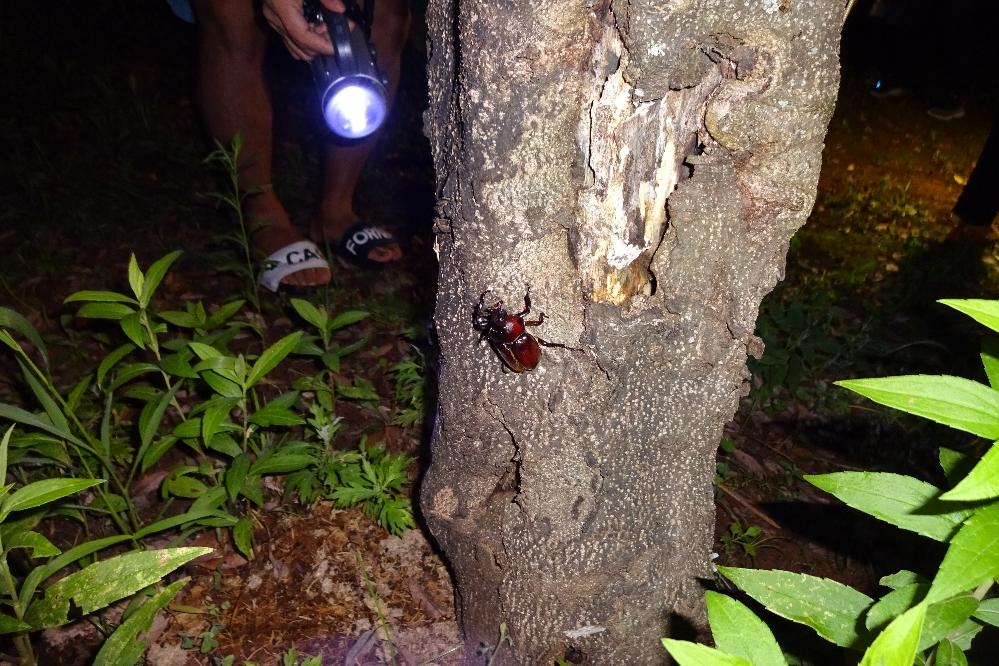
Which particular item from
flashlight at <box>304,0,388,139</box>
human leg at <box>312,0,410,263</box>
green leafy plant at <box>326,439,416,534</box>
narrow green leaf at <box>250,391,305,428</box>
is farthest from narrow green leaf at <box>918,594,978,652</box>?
human leg at <box>312,0,410,263</box>

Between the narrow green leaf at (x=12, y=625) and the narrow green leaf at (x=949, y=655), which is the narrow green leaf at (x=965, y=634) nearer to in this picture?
the narrow green leaf at (x=949, y=655)

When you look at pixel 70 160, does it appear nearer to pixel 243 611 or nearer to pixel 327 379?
pixel 327 379

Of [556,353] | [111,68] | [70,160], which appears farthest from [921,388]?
[111,68]

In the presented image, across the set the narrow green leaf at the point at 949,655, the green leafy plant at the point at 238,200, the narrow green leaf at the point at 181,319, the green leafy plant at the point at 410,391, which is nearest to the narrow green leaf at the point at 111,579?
the narrow green leaf at the point at 181,319

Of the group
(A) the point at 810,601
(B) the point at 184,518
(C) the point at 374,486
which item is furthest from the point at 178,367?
(A) the point at 810,601

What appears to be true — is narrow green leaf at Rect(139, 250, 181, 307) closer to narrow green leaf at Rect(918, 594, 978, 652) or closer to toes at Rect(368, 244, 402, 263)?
toes at Rect(368, 244, 402, 263)

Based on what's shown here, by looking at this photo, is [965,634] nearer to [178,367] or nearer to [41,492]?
[41,492]
